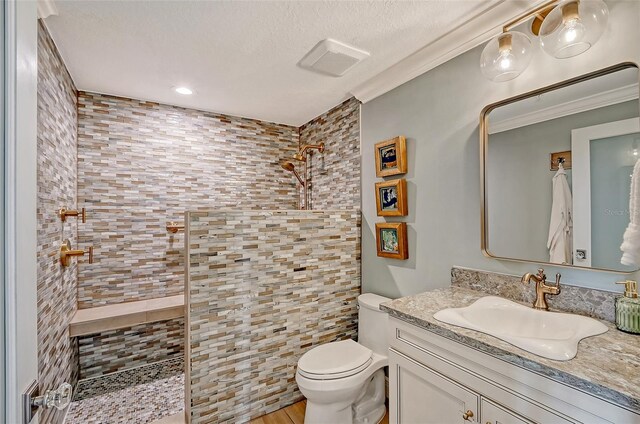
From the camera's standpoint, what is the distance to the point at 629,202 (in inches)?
45.5

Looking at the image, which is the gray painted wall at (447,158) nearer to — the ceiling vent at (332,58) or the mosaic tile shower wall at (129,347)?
the ceiling vent at (332,58)

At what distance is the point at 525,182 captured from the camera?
4.83 ft

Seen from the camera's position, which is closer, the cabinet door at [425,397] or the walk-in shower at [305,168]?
the cabinet door at [425,397]

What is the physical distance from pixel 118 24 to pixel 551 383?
2.47 metres

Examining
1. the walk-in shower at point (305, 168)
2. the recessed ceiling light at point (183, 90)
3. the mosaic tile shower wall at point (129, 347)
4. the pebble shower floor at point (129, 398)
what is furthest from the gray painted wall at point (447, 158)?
the mosaic tile shower wall at point (129, 347)

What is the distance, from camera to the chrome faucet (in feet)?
4.27

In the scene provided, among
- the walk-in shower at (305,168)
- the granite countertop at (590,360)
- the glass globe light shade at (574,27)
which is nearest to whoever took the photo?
the granite countertop at (590,360)

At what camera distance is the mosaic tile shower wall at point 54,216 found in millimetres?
Answer: 1537

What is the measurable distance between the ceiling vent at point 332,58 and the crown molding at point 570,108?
0.94 metres

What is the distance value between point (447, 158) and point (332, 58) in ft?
3.22

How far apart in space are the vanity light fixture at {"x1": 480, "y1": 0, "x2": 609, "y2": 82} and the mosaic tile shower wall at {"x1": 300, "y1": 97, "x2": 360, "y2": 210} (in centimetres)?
127

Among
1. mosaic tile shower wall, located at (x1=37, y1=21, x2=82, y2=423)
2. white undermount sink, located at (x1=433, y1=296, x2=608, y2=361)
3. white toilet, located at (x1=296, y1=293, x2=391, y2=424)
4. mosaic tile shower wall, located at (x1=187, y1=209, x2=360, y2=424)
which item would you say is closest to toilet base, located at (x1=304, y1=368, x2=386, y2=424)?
white toilet, located at (x1=296, y1=293, x2=391, y2=424)

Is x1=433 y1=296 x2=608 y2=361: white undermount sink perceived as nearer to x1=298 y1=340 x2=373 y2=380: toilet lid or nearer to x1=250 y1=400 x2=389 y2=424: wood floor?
x1=298 y1=340 x2=373 y2=380: toilet lid

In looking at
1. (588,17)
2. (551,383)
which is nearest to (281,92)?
(588,17)
